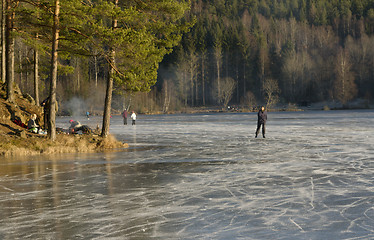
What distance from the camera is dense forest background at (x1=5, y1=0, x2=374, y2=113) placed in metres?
109

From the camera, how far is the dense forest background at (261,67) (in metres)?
109

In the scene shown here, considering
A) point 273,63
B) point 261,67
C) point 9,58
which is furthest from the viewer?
point 273,63

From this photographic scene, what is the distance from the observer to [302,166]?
48.7 ft

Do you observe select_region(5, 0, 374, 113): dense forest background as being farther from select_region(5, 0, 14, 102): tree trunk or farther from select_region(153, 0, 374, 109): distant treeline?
select_region(5, 0, 14, 102): tree trunk

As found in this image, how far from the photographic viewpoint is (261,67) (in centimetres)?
12362

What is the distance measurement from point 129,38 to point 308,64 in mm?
101482

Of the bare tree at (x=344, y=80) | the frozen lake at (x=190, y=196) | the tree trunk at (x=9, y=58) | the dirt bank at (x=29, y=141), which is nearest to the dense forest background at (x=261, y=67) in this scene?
the bare tree at (x=344, y=80)

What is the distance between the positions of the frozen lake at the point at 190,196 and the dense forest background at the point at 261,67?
276 ft

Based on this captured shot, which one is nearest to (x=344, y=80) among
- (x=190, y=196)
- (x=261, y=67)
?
(x=261, y=67)

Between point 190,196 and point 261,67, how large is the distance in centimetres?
11556

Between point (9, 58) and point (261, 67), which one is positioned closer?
point (9, 58)

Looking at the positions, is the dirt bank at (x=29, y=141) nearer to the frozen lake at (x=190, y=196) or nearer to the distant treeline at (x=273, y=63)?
the frozen lake at (x=190, y=196)

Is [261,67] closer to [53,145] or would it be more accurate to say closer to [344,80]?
[344,80]

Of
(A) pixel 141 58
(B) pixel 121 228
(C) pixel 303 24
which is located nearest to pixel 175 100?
(C) pixel 303 24
